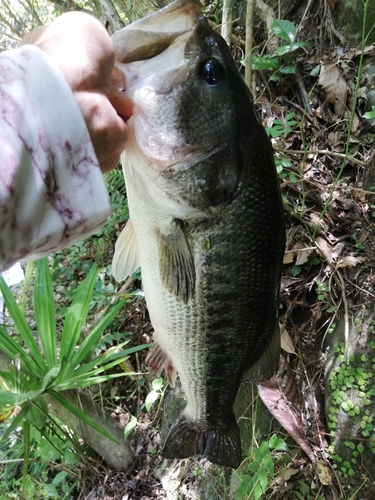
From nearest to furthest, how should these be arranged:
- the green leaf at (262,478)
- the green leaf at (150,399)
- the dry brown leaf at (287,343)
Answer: the green leaf at (262,478) → the dry brown leaf at (287,343) → the green leaf at (150,399)

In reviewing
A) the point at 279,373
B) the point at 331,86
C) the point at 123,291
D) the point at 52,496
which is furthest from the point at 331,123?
the point at 52,496

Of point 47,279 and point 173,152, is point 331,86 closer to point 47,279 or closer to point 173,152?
point 173,152

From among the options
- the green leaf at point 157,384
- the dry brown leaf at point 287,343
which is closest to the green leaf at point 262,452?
the dry brown leaf at point 287,343

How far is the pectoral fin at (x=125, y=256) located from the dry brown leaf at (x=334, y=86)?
6.35 feet

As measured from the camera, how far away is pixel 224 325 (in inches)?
56.3

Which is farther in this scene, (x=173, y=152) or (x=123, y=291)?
(x=123, y=291)

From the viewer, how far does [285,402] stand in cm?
230

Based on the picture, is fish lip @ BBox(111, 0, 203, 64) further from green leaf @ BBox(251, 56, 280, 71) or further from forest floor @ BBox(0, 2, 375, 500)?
green leaf @ BBox(251, 56, 280, 71)

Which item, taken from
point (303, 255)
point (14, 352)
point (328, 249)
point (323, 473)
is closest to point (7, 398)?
point (14, 352)

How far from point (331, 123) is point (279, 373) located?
5.61ft

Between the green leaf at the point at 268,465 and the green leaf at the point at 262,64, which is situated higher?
the green leaf at the point at 262,64

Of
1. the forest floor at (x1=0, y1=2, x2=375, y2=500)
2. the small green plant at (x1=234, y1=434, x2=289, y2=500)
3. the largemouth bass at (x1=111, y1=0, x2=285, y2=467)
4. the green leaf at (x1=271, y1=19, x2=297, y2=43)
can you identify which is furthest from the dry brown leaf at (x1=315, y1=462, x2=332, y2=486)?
the green leaf at (x1=271, y1=19, x2=297, y2=43)

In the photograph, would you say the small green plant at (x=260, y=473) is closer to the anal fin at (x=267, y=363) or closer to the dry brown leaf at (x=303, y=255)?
the anal fin at (x=267, y=363)

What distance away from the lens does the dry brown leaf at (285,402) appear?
223 cm
